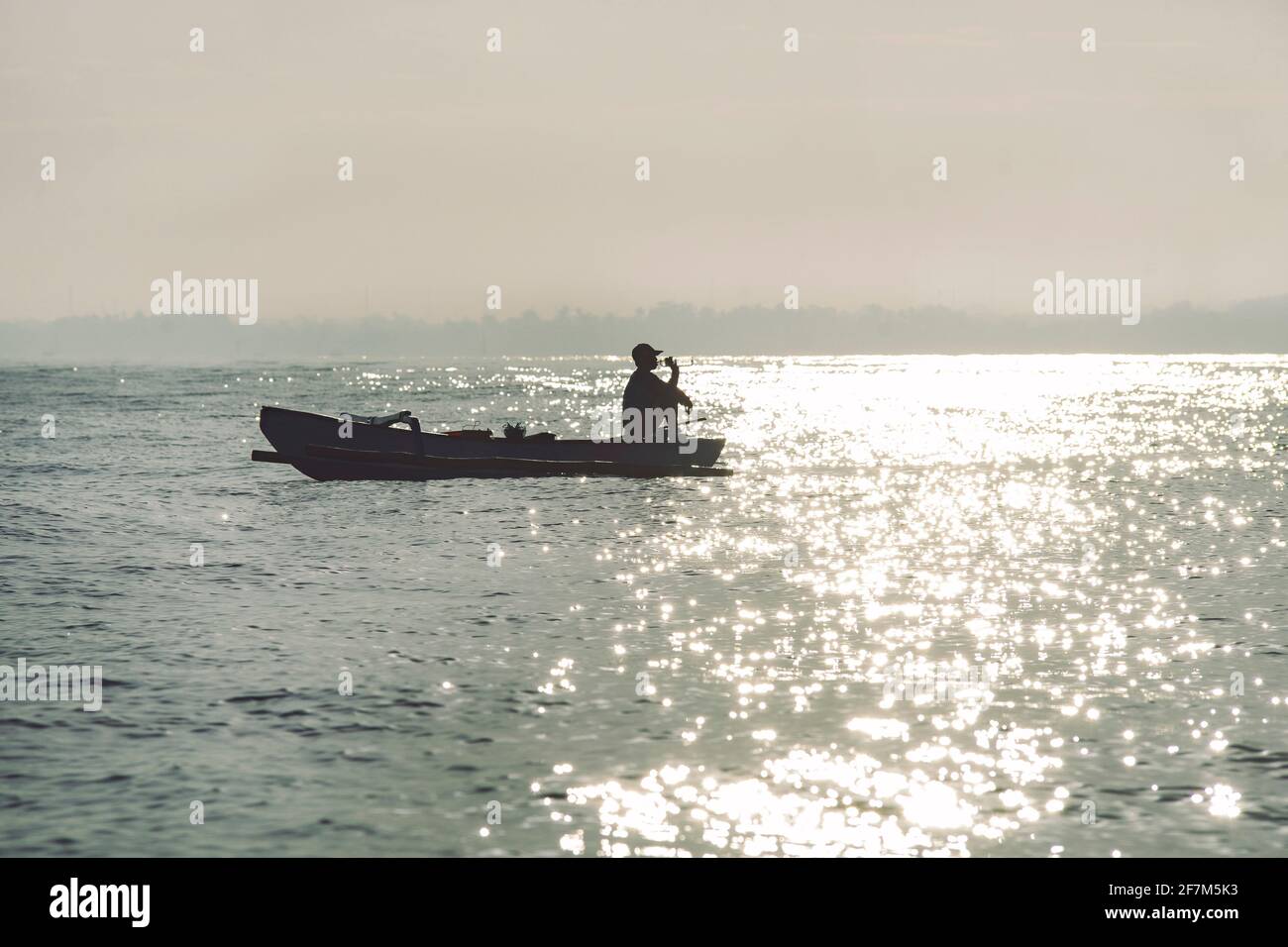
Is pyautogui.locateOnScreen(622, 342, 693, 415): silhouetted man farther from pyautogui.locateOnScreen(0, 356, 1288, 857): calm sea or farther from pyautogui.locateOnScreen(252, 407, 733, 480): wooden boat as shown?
pyautogui.locateOnScreen(0, 356, 1288, 857): calm sea

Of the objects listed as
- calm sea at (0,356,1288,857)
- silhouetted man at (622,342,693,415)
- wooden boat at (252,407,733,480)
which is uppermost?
silhouetted man at (622,342,693,415)

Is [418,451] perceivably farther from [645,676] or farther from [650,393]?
[645,676]

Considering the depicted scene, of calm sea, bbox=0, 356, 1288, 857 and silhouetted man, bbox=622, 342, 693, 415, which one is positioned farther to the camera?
silhouetted man, bbox=622, 342, 693, 415

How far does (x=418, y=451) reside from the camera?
31.7m

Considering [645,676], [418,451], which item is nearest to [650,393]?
[418,451]

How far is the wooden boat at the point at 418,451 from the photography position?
31.7 m

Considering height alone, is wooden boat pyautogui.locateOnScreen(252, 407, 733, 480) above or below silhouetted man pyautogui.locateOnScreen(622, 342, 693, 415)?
below

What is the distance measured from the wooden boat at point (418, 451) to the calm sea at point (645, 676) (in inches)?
70.6

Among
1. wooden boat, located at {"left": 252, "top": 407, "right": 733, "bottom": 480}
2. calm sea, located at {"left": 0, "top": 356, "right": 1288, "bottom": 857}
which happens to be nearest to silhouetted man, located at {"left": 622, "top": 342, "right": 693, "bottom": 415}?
wooden boat, located at {"left": 252, "top": 407, "right": 733, "bottom": 480}

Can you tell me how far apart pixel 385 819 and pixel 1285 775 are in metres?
6.84

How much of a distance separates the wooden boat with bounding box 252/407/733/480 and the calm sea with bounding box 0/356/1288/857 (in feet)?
5.88

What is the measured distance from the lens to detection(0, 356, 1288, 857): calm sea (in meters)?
8.33

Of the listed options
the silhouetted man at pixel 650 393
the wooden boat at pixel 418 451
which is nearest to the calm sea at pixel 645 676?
the wooden boat at pixel 418 451
